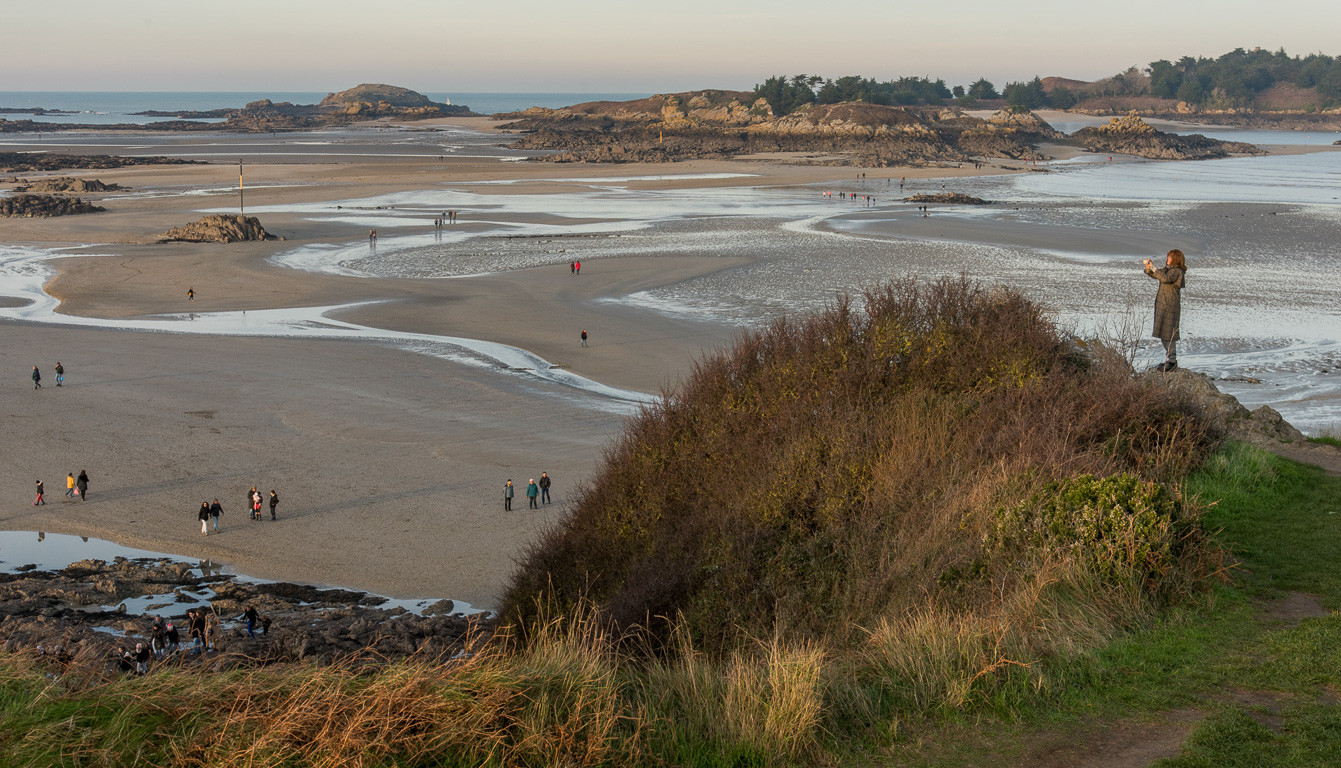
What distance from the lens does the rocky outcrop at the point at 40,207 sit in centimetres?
5647

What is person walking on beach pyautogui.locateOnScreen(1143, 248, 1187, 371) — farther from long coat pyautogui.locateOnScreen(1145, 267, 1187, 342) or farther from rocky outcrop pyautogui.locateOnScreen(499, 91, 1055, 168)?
rocky outcrop pyautogui.locateOnScreen(499, 91, 1055, 168)

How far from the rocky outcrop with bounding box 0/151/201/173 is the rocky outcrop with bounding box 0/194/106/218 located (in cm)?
2730

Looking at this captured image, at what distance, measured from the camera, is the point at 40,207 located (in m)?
56.9

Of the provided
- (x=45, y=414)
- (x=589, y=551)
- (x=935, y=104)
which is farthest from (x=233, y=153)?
(x=935, y=104)

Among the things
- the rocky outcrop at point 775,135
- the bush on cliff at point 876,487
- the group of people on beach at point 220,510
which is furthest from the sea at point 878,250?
the rocky outcrop at point 775,135

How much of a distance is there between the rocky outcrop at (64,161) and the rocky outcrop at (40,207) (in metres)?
27.3

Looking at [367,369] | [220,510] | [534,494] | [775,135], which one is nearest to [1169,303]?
[534,494]

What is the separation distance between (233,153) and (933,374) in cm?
11217

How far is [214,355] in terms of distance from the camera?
27.9 metres

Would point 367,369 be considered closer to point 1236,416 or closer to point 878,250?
point 1236,416

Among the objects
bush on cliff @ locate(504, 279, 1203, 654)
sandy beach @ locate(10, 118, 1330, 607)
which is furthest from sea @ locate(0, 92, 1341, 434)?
bush on cliff @ locate(504, 279, 1203, 654)

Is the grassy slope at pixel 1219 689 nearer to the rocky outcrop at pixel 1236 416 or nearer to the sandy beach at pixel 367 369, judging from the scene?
the rocky outcrop at pixel 1236 416

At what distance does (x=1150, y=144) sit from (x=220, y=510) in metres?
118

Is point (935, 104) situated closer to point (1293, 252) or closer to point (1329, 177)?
point (1329, 177)
